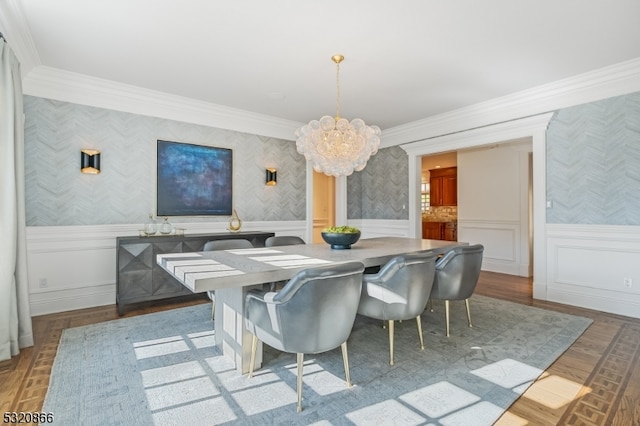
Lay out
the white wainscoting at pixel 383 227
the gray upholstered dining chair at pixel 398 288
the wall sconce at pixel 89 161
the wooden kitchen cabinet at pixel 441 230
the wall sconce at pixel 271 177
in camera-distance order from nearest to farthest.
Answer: the gray upholstered dining chair at pixel 398 288 < the wall sconce at pixel 89 161 < the wall sconce at pixel 271 177 < the white wainscoting at pixel 383 227 < the wooden kitchen cabinet at pixel 441 230

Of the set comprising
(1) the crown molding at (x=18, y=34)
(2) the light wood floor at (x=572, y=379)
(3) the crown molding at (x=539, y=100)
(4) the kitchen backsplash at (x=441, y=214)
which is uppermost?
(1) the crown molding at (x=18, y=34)

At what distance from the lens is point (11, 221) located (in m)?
2.60

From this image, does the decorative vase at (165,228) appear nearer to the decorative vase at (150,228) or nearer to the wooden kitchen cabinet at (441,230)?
the decorative vase at (150,228)

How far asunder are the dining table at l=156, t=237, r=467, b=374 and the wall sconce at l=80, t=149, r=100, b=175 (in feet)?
6.97

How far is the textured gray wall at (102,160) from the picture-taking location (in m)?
3.60

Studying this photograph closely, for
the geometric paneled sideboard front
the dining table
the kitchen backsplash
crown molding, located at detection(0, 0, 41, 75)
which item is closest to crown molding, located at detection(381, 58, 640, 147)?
the dining table

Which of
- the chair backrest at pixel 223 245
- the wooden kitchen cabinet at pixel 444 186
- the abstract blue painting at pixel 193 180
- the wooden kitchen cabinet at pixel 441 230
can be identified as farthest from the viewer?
the wooden kitchen cabinet at pixel 444 186

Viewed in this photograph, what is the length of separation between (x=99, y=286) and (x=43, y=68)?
254 cm

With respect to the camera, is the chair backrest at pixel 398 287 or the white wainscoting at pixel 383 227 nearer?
the chair backrest at pixel 398 287

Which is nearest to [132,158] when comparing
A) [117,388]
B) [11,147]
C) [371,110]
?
[11,147]

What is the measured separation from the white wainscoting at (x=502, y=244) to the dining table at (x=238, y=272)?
4.02 meters

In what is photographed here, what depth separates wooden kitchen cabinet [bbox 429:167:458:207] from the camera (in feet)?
26.2

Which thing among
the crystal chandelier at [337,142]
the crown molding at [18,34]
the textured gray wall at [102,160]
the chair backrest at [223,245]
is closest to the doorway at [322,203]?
the textured gray wall at [102,160]

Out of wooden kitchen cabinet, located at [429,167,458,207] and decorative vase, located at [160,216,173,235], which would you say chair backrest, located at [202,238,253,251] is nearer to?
decorative vase, located at [160,216,173,235]
